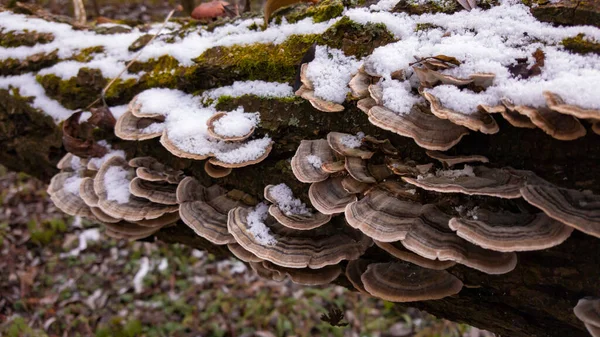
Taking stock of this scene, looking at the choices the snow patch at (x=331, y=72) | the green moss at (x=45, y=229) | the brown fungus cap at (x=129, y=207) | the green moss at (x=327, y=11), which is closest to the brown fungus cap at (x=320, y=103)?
the snow patch at (x=331, y=72)

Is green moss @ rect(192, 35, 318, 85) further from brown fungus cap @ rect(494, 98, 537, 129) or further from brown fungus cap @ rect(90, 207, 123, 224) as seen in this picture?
brown fungus cap @ rect(494, 98, 537, 129)

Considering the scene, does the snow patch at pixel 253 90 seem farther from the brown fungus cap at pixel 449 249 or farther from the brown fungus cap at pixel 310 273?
the brown fungus cap at pixel 449 249

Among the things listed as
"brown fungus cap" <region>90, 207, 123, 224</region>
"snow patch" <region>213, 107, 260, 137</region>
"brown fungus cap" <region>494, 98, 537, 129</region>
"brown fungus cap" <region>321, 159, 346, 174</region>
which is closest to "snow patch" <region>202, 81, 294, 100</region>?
"snow patch" <region>213, 107, 260, 137</region>

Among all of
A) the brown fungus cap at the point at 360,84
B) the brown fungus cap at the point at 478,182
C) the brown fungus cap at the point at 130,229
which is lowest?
the brown fungus cap at the point at 130,229

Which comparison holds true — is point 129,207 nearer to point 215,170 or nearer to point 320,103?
point 215,170

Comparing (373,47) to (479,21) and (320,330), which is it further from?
(320,330)

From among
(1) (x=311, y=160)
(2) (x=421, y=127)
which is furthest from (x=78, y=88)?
(2) (x=421, y=127)
